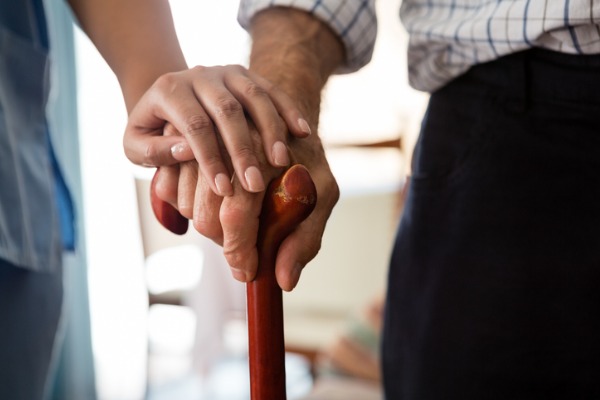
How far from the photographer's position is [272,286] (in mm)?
578

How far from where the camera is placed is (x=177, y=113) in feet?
1.92

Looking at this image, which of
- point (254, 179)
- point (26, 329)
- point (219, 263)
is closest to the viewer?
point (254, 179)

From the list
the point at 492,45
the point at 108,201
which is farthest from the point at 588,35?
the point at 108,201

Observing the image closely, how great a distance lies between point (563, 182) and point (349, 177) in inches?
108

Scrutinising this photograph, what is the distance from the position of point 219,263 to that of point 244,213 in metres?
2.37

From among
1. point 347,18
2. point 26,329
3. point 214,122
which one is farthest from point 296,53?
point 26,329

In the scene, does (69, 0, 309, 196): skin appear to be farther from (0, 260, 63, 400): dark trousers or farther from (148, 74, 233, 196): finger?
(0, 260, 63, 400): dark trousers

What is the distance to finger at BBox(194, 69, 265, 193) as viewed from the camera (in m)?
0.55

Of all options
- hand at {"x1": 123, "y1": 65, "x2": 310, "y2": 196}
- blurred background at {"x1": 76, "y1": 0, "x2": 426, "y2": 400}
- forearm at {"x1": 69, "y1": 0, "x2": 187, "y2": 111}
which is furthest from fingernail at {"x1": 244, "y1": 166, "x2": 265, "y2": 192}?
blurred background at {"x1": 76, "y1": 0, "x2": 426, "y2": 400}

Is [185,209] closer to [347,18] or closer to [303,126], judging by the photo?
[303,126]

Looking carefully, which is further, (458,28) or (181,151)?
(458,28)

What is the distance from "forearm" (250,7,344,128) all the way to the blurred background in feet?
5.44

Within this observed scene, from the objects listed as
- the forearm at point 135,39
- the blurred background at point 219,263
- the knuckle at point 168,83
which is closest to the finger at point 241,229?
the knuckle at point 168,83

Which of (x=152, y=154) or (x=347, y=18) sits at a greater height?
(x=347, y=18)
